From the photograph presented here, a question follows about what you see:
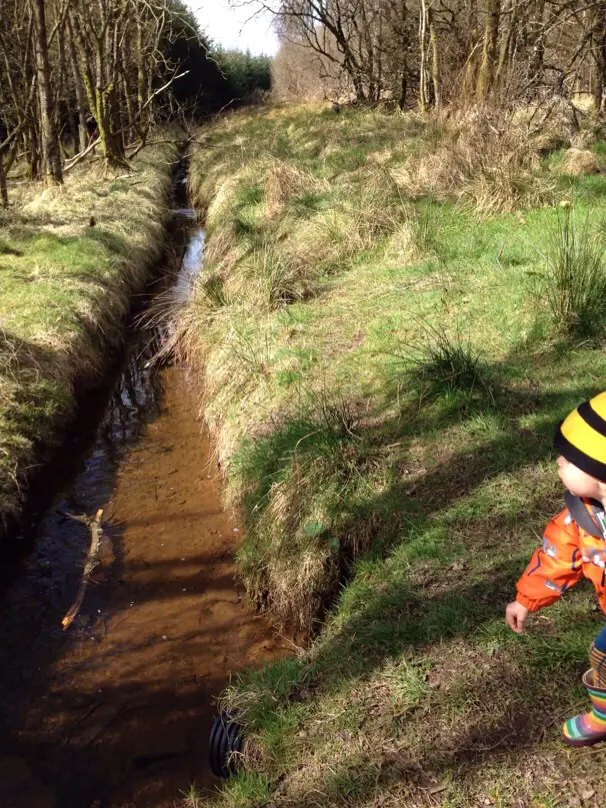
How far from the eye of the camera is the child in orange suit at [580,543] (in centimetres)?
180

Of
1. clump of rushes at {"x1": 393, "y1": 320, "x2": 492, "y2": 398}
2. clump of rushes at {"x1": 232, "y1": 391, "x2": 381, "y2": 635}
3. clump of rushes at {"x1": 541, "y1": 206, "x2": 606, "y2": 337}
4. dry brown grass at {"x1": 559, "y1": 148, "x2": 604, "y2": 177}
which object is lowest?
clump of rushes at {"x1": 232, "y1": 391, "x2": 381, "y2": 635}

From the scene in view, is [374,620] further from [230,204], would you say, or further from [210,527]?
→ [230,204]

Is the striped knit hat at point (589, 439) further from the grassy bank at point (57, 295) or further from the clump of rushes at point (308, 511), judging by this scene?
the grassy bank at point (57, 295)

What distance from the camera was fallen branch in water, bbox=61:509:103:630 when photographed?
425 centimetres

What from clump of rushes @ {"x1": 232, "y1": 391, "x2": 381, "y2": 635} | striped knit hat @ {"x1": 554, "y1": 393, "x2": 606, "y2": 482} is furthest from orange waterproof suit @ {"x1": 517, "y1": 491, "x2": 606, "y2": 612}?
clump of rushes @ {"x1": 232, "y1": 391, "x2": 381, "y2": 635}

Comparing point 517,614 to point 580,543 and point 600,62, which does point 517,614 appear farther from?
point 600,62

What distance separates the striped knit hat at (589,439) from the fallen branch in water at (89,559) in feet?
11.6

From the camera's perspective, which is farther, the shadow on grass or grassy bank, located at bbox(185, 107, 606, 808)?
the shadow on grass

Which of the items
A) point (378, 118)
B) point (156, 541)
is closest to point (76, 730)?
point (156, 541)

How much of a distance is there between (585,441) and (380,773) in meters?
1.55

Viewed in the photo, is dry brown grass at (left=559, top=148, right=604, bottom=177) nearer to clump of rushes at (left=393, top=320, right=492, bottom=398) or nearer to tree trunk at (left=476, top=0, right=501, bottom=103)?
tree trunk at (left=476, top=0, right=501, bottom=103)

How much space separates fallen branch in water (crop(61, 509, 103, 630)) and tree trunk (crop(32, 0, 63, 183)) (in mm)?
9889

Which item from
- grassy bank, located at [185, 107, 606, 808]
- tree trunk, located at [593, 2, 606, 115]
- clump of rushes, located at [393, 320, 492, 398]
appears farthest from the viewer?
tree trunk, located at [593, 2, 606, 115]

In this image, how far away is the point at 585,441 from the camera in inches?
71.1
